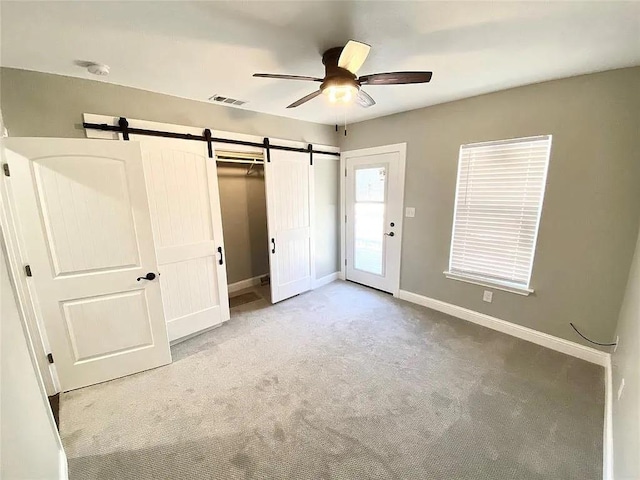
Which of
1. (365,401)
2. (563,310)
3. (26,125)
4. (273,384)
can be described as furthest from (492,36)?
(26,125)

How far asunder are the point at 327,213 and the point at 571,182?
2.87 metres

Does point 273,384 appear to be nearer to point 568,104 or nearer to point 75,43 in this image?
point 75,43

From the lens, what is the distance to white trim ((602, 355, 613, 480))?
57.9 inches

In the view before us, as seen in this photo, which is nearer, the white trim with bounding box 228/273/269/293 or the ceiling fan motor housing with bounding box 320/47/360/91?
the ceiling fan motor housing with bounding box 320/47/360/91

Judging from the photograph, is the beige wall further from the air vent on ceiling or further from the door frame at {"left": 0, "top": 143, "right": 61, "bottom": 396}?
the door frame at {"left": 0, "top": 143, "right": 61, "bottom": 396}

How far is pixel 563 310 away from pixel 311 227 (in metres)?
2.98

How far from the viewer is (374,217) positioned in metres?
3.96

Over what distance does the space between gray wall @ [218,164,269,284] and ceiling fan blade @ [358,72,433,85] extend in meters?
2.68

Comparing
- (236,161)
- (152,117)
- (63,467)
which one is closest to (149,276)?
(63,467)

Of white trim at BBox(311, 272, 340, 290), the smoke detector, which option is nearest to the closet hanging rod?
the smoke detector

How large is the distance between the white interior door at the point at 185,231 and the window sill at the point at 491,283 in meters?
2.80

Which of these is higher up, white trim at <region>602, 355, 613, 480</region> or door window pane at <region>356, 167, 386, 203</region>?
door window pane at <region>356, 167, 386, 203</region>

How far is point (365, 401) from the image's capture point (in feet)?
6.62

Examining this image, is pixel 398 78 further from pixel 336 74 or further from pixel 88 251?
pixel 88 251
